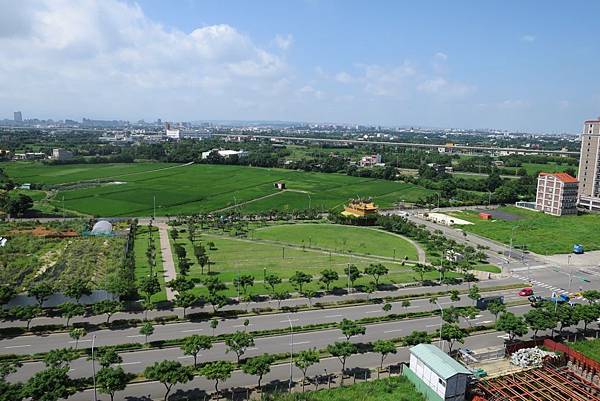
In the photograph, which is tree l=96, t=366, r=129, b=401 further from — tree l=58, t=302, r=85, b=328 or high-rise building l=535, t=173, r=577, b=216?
high-rise building l=535, t=173, r=577, b=216

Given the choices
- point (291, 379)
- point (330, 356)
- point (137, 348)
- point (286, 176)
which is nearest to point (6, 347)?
point (137, 348)

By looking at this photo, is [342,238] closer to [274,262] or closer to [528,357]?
[274,262]

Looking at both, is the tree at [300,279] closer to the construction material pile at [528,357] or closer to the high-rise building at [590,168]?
the construction material pile at [528,357]

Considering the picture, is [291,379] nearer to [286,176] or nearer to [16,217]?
[16,217]

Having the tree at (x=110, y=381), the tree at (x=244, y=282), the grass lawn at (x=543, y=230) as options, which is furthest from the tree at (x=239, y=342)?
the grass lawn at (x=543, y=230)

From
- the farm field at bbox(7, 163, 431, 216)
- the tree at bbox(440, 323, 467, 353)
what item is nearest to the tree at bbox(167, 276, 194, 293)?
the tree at bbox(440, 323, 467, 353)

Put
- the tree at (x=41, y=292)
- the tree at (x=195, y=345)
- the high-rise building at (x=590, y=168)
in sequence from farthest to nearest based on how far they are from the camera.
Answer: the high-rise building at (x=590, y=168)
the tree at (x=41, y=292)
the tree at (x=195, y=345)
